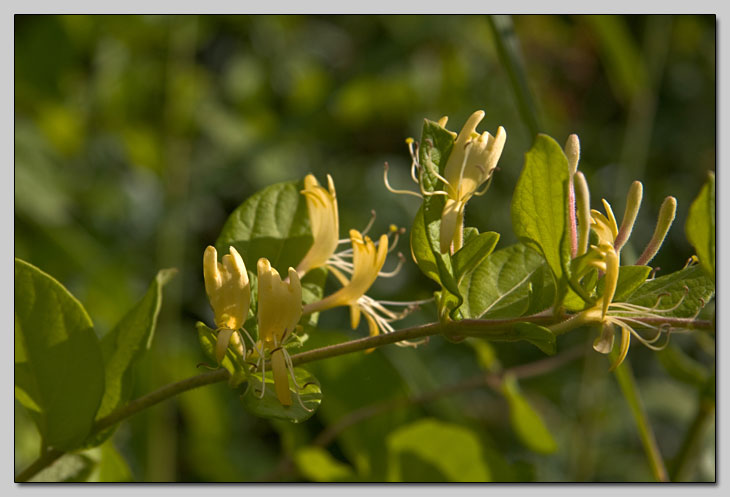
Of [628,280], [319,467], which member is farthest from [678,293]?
[319,467]

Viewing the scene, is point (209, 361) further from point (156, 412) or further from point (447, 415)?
point (156, 412)

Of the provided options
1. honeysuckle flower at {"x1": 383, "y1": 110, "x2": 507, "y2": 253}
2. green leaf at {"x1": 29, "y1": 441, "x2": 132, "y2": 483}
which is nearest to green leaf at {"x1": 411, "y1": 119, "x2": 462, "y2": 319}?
honeysuckle flower at {"x1": 383, "y1": 110, "x2": 507, "y2": 253}

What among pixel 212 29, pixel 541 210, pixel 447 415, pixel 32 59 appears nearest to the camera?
pixel 541 210

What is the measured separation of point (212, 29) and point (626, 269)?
1.13 metres

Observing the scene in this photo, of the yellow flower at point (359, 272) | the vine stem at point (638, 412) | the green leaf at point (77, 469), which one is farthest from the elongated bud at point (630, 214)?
the green leaf at point (77, 469)

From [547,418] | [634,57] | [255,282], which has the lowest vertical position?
[547,418]

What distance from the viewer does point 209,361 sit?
0.38 m

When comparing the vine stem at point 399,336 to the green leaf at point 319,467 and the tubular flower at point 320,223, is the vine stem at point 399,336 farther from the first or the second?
the green leaf at point 319,467

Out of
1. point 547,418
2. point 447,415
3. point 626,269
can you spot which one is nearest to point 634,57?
point 447,415

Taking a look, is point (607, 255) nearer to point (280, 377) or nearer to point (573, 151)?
point (573, 151)

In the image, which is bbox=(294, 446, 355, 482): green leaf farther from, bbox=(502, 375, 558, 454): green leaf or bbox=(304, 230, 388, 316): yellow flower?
bbox=(304, 230, 388, 316): yellow flower

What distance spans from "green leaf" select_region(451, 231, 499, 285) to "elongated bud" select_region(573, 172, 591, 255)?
0.04 meters

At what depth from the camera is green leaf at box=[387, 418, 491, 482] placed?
1.96ft

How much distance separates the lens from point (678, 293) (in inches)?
14.9
